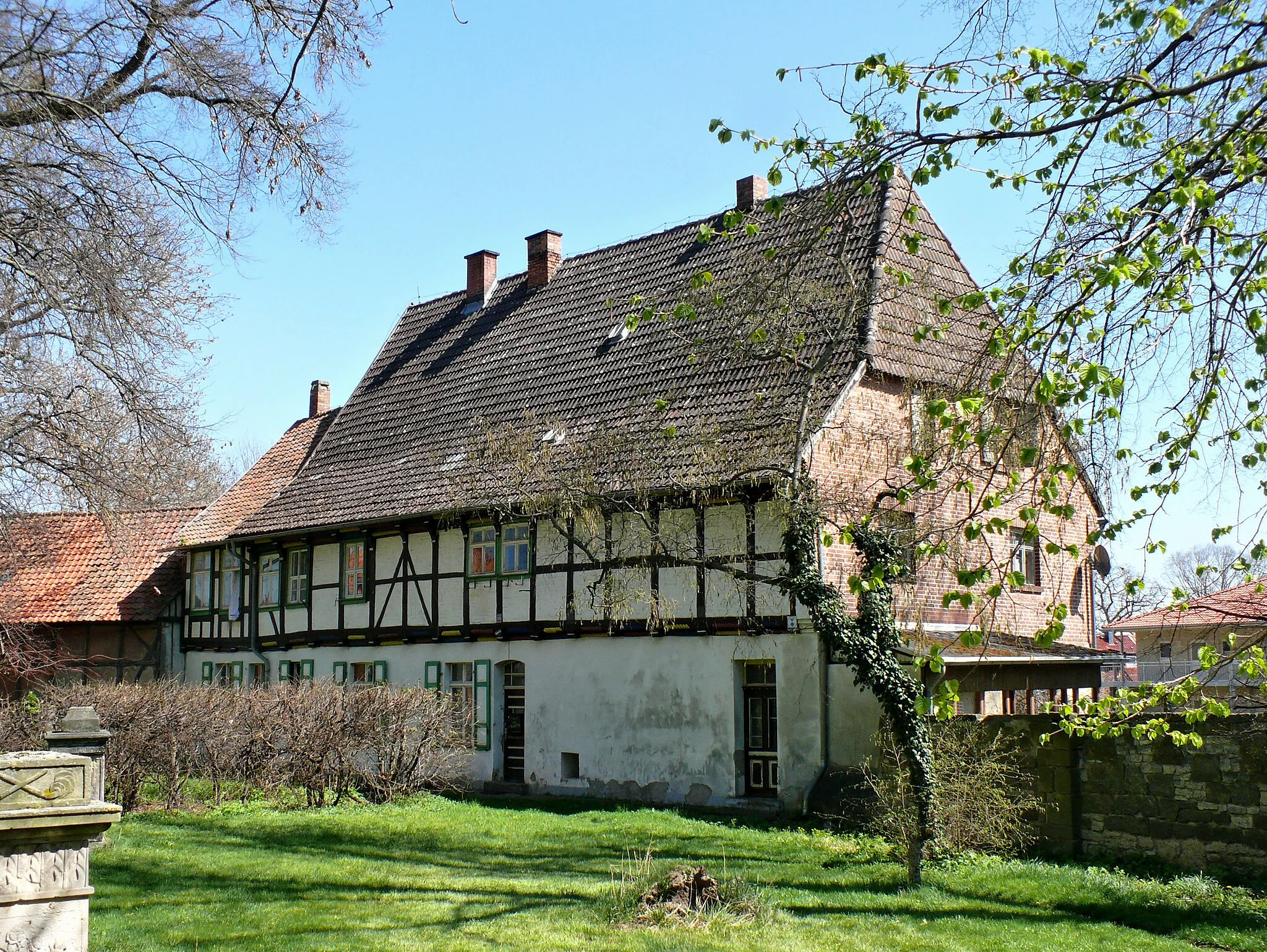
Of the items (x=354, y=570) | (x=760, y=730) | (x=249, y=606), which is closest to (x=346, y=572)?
(x=354, y=570)

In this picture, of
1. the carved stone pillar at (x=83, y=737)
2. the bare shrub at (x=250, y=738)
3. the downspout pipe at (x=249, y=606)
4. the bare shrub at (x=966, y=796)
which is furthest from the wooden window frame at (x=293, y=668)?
the bare shrub at (x=966, y=796)

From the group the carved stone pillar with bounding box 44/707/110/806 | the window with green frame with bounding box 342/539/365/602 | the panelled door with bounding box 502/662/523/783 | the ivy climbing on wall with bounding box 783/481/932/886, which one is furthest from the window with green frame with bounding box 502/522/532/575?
the carved stone pillar with bounding box 44/707/110/806

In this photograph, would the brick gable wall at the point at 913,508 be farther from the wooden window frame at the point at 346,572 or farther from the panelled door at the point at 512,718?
the wooden window frame at the point at 346,572

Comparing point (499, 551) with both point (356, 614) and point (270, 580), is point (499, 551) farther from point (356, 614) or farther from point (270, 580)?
point (270, 580)

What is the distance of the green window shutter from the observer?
20.4 m

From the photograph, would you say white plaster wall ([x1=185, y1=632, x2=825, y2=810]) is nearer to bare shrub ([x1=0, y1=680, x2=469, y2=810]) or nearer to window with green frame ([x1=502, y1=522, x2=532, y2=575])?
window with green frame ([x1=502, y1=522, x2=532, y2=575])

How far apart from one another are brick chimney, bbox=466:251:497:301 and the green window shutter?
29.5 ft

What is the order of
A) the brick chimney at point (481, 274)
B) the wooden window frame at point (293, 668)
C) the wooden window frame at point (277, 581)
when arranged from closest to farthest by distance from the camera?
1. the wooden window frame at point (293, 668)
2. the wooden window frame at point (277, 581)
3. the brick chimney at point (481, 274)

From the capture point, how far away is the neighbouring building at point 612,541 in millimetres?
16031

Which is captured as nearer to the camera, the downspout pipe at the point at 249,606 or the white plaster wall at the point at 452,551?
the white plaster wall at the point at 452,551

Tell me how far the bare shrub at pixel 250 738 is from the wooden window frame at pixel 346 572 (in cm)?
541

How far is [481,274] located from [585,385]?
259 inches

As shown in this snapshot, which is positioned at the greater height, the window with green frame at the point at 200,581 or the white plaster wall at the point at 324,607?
the window with green frame at the point at 200,581

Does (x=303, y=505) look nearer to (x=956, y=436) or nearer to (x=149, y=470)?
(x=149, y=470)
